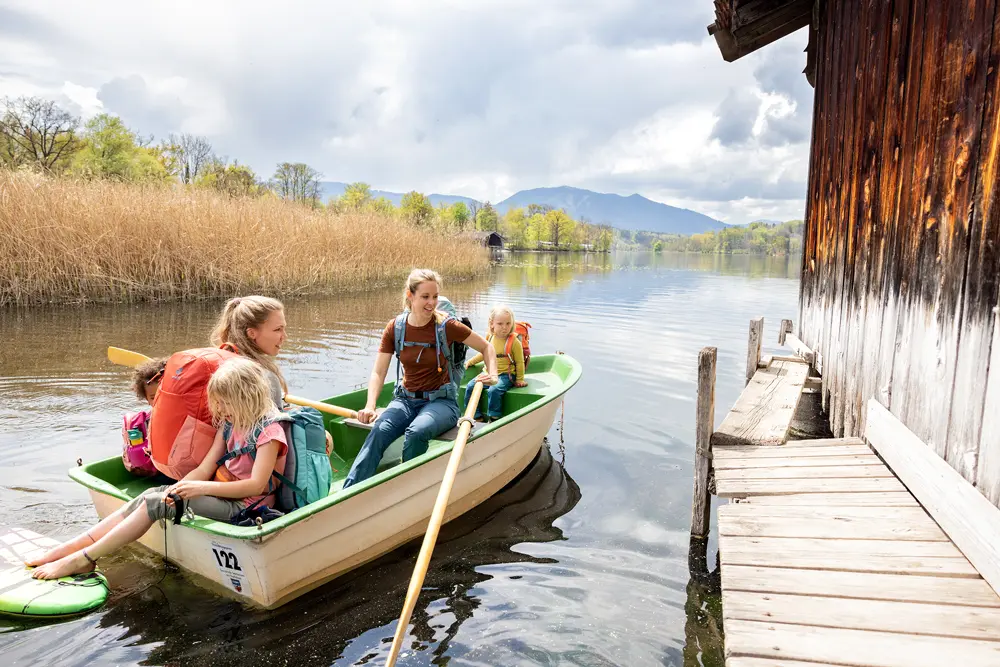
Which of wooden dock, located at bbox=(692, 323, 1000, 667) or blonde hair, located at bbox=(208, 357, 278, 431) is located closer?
wooden dock, located at bbox=(692, 323, 1000, 667)

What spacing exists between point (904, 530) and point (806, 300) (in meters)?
4.99

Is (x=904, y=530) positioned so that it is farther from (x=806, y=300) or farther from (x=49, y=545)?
(x=806, y=300)

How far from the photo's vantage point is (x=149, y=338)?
34.1 feet

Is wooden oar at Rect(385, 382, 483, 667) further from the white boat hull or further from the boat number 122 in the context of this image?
the boat number 122

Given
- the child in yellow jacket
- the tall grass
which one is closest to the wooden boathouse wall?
the child in yellow jacket

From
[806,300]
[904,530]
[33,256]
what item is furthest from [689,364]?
[33,256]

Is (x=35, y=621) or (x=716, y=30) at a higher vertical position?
(x=716, y=30)

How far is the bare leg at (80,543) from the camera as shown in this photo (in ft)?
10.8

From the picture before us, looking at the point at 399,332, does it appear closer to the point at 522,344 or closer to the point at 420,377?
the point at 420,377

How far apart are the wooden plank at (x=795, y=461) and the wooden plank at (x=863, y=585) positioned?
1.26 meters

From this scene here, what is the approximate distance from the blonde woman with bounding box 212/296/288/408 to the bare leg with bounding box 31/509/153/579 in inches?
35.2

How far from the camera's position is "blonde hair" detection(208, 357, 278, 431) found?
3.19 meters

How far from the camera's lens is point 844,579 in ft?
8.18

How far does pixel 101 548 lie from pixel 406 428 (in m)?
2.04
